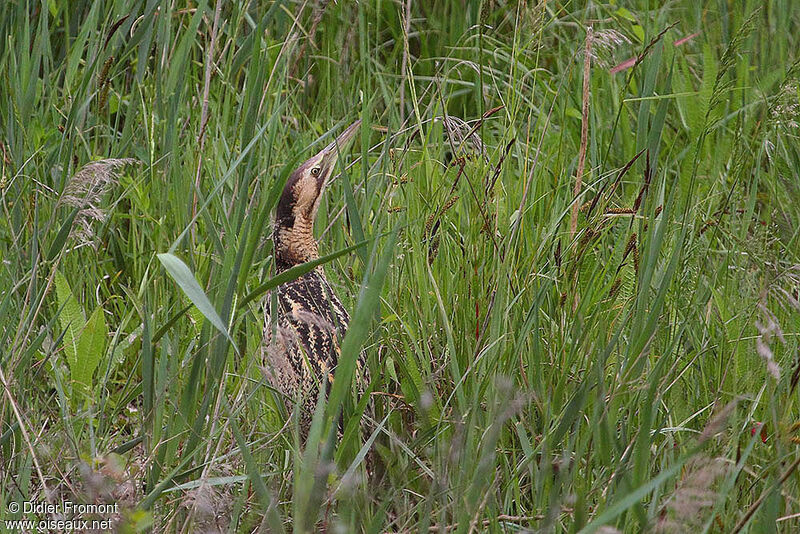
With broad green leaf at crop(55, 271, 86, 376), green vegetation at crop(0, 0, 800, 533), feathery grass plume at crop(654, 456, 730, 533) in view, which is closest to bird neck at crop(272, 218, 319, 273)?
green vegetation at crop(0, 0, 800, 533)

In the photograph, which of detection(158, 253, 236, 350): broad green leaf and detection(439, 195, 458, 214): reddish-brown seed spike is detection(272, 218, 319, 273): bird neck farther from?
detection(158, 253, 236, 350): broad green leaf

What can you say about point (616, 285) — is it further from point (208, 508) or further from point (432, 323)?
point (208, 508)

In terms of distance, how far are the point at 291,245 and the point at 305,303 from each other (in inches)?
12.5

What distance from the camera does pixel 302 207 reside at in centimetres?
316

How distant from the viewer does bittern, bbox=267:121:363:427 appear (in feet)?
7.98

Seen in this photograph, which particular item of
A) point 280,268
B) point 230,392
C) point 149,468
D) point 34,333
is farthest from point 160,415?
point 280,268

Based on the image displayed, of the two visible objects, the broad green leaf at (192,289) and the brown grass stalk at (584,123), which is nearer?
the broad green leaf at (192,289)

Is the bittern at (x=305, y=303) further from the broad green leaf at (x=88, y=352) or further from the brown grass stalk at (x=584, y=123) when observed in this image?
the brown grass stalk at (x=584, y=123)

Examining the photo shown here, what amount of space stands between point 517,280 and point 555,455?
1.36 feet

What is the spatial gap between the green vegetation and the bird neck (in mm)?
102

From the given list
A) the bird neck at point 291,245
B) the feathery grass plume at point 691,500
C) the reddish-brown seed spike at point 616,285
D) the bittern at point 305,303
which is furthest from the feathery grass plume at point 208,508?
the bird neck at point 291,245

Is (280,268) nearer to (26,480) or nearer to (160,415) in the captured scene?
(160,415)

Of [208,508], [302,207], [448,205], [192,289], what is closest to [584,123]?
[448,205]

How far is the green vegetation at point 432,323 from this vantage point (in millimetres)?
1934
